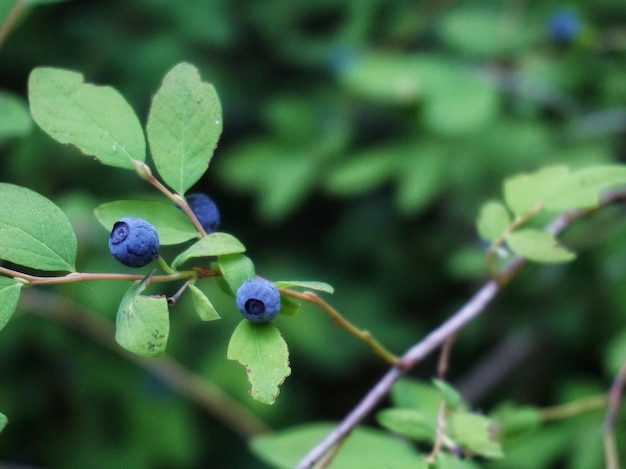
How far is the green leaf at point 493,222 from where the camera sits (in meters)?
0.84

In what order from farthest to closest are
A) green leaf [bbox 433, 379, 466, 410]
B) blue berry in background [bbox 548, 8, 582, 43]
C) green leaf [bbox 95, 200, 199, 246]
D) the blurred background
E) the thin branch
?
the blurred background, the thin branch, blue berry in background [bbox 548, 8, 582, 43], green leaf [bbox 433, 379, 466, 410], green leaf [bbox 95, 200, 199, 246]

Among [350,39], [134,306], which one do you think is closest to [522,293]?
[350,39]

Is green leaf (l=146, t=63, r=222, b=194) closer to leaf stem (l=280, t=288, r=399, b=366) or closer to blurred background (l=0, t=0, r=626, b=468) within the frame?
leaf stem (l=280, t=288, r=399, b=366)

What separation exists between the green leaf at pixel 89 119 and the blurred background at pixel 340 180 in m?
1.09

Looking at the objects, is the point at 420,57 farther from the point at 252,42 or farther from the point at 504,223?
the point at 504,223

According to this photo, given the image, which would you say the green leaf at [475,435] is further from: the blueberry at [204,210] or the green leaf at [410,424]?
the blueberry at [204,210]

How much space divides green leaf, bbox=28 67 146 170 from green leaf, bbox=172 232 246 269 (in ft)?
0.37

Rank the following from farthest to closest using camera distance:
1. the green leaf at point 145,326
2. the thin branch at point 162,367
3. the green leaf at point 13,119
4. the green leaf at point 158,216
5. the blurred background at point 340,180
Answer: the blurred background at point 340,180
the thin branch at point 162,367
the green leaf at point 13,119
the green leaf at point 158,216
the green leaf at point 145,326

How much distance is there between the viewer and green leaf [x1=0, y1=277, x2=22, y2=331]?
579mm

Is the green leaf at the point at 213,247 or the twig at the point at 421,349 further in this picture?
the twig at the point at 421,349

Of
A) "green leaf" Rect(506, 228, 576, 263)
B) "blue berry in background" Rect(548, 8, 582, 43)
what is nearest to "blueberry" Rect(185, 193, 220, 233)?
"green leaf" Rect(506, 228, 576, 263)

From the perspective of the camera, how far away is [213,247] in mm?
581

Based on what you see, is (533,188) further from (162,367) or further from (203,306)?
(162,367)

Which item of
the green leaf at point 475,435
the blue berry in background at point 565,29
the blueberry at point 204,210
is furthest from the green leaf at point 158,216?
the blue berry in background at point 565,29
